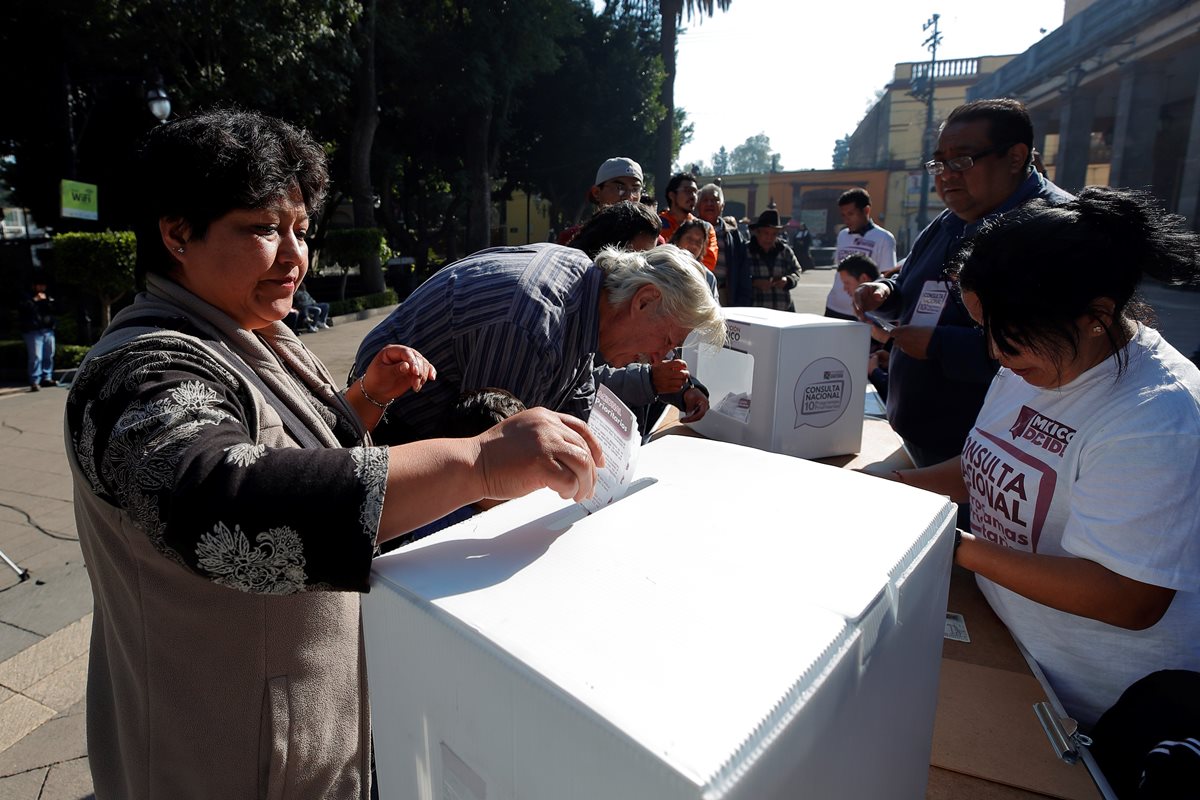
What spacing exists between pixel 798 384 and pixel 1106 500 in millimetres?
974

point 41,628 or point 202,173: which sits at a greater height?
point 202,173

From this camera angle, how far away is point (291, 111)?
12.2 metres

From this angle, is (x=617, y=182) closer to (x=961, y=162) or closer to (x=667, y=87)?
(x=961, y=162)

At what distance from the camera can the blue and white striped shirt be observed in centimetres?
155

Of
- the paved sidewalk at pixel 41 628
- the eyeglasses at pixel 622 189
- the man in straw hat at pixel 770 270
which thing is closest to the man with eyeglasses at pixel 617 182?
the eyeglasses at pixel 622 189

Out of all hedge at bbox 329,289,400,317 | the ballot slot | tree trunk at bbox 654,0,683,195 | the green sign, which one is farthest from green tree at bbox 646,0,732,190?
the ballot slot

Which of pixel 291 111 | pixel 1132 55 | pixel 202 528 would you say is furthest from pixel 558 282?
pixel 1132 55

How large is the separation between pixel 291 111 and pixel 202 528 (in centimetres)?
1363

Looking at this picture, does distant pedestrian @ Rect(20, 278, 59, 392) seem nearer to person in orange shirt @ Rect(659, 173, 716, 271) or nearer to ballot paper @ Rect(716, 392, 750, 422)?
person in orange shirt @ Rect(659, 173, 716, 271)

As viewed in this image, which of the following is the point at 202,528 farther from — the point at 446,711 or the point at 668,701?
the point at 668,701

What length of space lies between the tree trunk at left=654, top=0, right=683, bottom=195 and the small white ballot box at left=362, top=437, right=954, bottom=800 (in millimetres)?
19880

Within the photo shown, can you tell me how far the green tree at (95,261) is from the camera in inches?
295

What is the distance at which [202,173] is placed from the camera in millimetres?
863

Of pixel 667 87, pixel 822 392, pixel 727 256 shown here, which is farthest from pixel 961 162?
pixel 667 87
